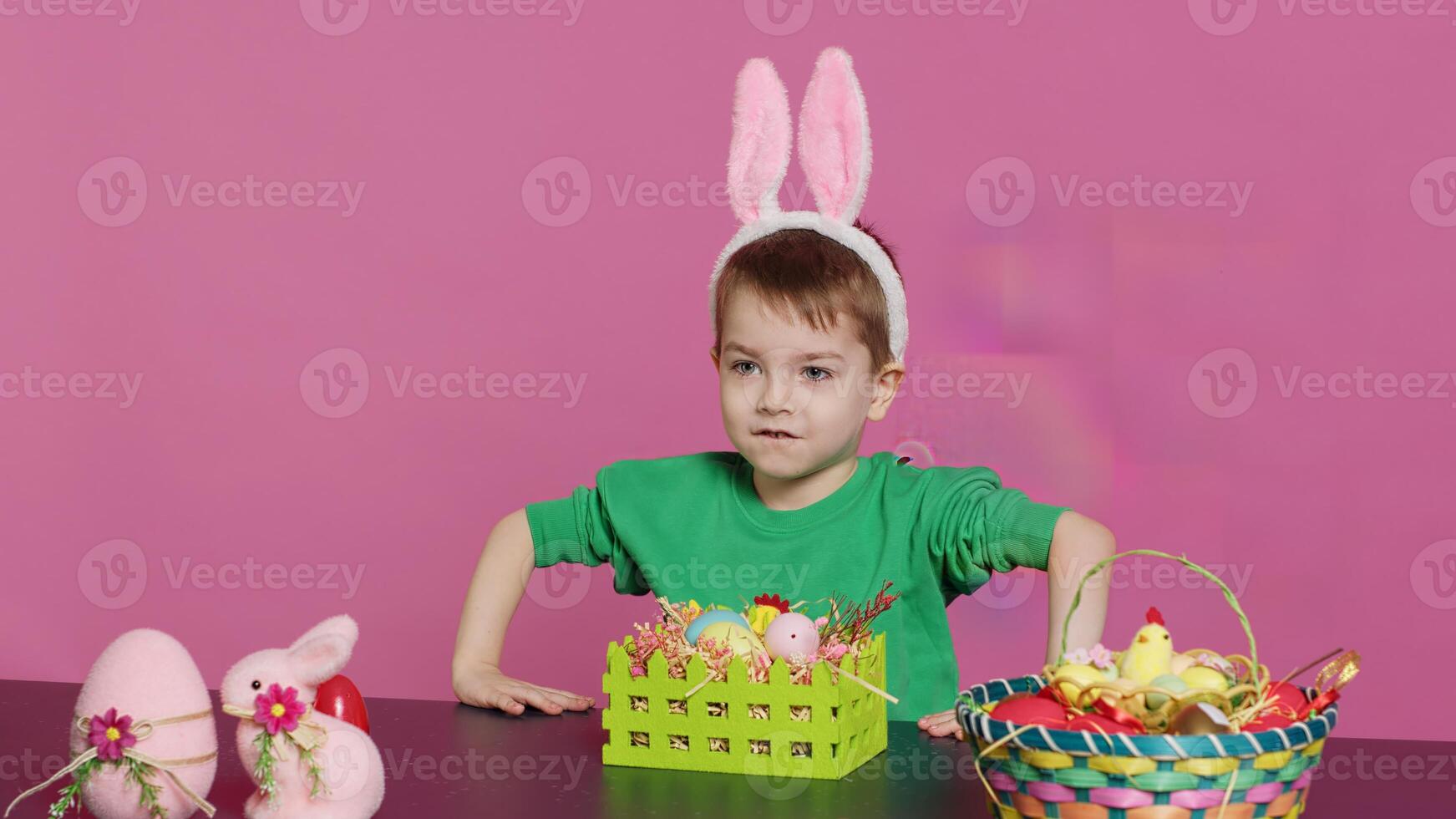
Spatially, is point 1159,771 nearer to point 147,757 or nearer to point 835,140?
point 147,757

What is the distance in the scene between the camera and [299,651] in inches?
51.6

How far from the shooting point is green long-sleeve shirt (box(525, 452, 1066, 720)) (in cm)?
199

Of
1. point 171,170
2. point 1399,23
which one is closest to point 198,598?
point 171,170

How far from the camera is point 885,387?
7.05 feet

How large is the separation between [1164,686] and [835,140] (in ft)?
3.36

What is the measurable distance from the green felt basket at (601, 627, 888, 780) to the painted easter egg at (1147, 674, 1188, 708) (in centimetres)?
31

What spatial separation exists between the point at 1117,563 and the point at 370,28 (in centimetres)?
195

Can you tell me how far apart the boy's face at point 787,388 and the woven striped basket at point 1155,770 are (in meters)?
0.85

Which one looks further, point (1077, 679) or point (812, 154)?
point (812, 154)

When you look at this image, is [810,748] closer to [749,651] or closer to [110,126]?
[749,651]

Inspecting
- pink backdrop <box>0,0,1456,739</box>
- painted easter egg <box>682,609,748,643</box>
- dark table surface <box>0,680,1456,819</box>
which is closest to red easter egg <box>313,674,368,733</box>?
dark table surface <box>0,680,1456,819</box>

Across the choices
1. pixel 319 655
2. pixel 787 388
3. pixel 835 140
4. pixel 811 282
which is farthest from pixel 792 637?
pixel 835 140

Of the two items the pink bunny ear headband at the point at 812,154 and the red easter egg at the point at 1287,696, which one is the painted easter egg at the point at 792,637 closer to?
the red easter egg at the point at 1287,696

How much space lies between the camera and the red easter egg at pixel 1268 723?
118 centimetres
